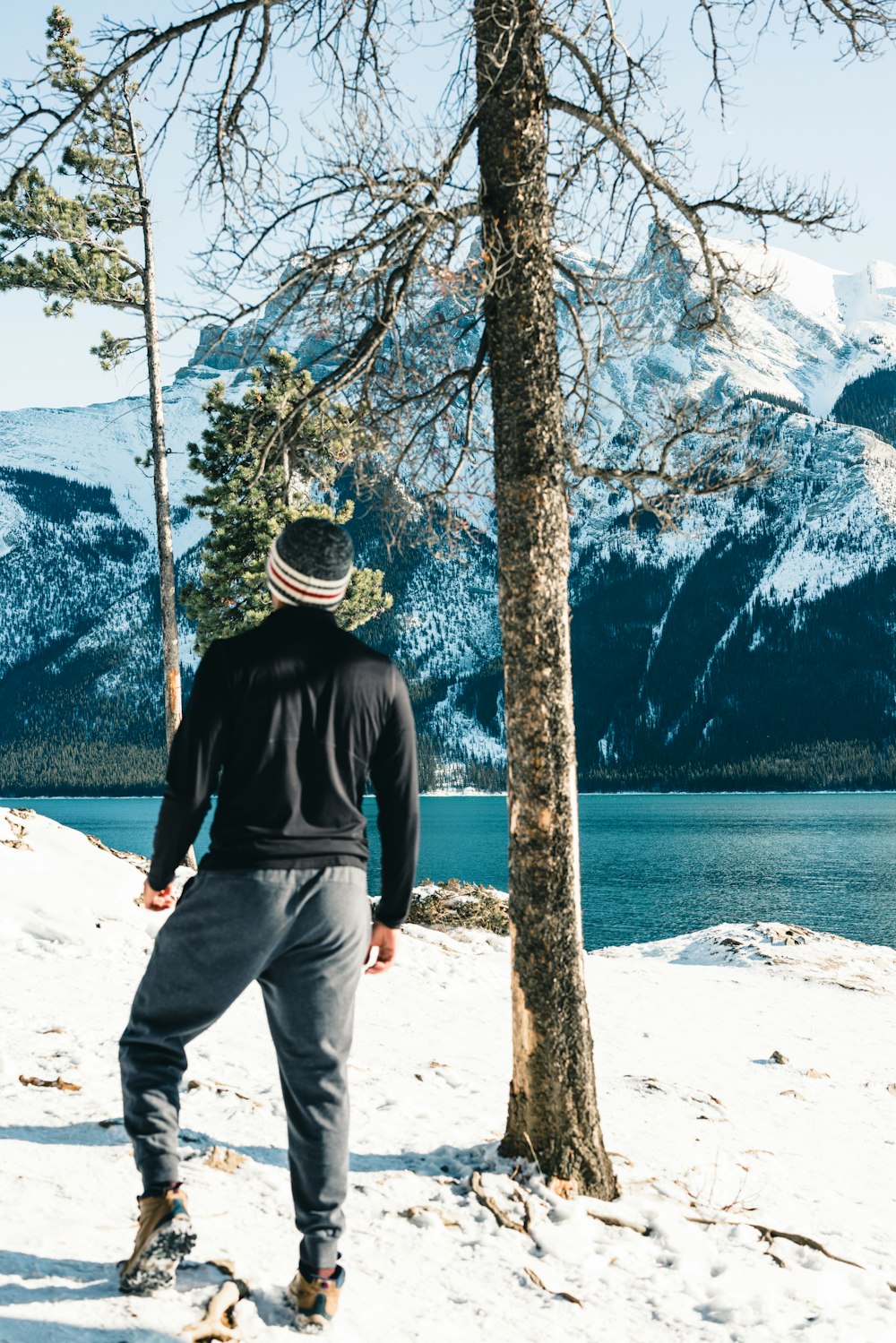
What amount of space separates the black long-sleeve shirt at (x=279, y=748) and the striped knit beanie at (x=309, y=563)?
6 centimetres

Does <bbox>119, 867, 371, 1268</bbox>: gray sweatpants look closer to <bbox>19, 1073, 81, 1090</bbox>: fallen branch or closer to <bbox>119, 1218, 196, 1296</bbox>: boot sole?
<bbox>119, 1218, 196, 1296</bbox>: boot sole

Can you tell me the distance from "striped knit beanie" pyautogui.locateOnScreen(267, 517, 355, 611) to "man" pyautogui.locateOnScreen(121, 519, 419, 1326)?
1cm

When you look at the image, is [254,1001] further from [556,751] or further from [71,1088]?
[556,751]

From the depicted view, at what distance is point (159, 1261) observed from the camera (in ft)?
9.48

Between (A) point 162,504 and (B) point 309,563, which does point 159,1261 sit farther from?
(A) point 162,504

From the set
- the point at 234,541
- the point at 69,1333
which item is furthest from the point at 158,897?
the point at 234,541

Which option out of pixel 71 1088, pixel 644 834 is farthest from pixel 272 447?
pixel 644 834

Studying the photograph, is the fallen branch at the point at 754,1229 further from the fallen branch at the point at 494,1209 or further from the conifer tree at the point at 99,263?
the conifer tree at the point at 99,263

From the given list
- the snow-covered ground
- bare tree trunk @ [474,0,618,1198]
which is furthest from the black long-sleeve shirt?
bare tree trunk @ [474,0,618,1198]

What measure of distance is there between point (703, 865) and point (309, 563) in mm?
56800

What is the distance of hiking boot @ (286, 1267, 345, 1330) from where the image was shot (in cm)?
286

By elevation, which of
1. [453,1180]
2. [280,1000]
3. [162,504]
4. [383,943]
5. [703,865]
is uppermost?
[162,504]

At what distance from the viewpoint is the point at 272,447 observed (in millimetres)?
5328

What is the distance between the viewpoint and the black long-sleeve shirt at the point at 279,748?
2.81 m
